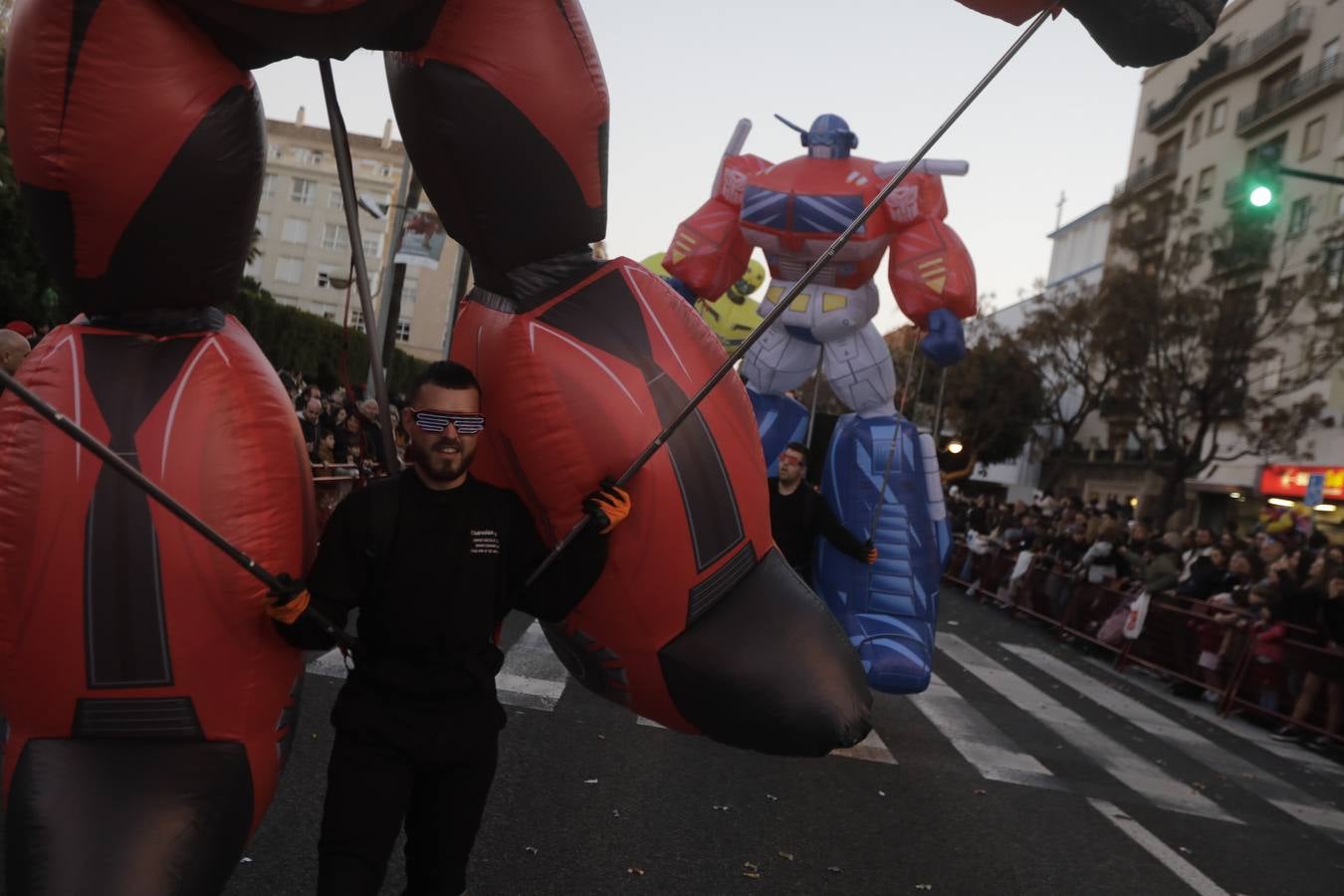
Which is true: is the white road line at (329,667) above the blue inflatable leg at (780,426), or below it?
below

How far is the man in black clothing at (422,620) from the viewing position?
238 centimetres

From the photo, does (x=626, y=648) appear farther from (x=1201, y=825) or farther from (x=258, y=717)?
(x=1201, y=825)

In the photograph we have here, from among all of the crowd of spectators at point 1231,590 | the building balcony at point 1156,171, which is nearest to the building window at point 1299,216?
the building balcony at point 1156,171

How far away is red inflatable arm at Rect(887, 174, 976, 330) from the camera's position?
212 inches

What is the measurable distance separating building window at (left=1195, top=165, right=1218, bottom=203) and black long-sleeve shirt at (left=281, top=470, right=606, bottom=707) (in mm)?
35325

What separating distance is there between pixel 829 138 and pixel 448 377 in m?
3.88

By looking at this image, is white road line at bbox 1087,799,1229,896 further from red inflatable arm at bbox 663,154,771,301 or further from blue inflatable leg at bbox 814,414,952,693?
red inflatable arm at bbox 663,154,771,301

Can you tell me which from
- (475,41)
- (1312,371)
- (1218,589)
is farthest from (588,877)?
(1312,371)

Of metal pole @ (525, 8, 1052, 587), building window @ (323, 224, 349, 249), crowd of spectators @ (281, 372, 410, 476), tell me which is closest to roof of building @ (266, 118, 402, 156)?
building window @ (323, 224, 349, 249)

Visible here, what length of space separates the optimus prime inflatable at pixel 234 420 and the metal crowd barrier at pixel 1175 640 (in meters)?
8.03

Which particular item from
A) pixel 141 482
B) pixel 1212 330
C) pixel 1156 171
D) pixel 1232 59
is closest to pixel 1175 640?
pixel 141 482

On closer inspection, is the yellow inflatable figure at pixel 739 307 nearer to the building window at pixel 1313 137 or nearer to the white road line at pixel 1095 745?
the white road line at pixel 1095 745

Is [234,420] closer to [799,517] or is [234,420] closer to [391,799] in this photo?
[391,799]

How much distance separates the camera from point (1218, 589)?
37.4ft
